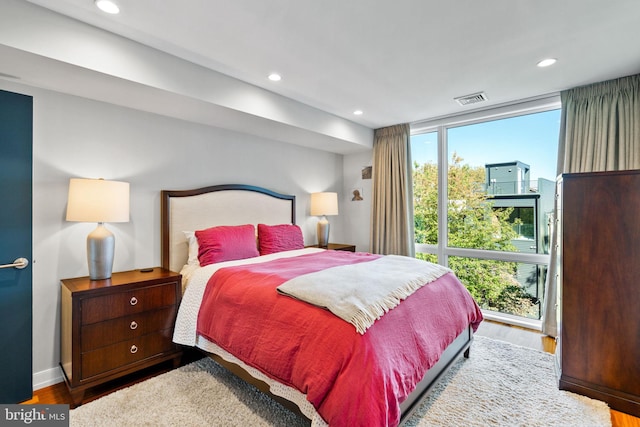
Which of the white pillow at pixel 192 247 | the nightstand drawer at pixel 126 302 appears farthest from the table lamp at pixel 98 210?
the white pillow at pixel 192 247

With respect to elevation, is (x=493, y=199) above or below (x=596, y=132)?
below

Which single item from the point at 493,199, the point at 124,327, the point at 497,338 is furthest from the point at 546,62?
the point at 124,327

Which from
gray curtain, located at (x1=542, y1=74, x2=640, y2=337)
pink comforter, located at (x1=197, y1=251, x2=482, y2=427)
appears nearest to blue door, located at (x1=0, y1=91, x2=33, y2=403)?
pink comforter, located at (x1=197, y1=251, x2=482, y2=427)

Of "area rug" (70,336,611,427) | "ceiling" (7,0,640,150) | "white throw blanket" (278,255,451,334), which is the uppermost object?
"ceiling" (7,0,640,150)

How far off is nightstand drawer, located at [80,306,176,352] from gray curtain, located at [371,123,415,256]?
2.88m

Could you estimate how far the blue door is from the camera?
206 cm

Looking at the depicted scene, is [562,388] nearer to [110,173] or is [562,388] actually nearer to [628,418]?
[628,418]

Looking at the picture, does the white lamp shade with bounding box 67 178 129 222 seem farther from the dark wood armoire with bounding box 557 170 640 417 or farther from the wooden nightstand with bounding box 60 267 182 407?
the dark wood armoire with bounding box 557 170 640 417

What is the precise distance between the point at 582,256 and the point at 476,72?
172cm

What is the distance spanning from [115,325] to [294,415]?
1.43 meters

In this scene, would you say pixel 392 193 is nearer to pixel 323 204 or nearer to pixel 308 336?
pixel 323 204

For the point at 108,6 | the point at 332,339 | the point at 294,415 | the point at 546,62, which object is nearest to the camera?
the point at 332,339

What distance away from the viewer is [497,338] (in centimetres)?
310

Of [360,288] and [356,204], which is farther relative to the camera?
[356,204]
